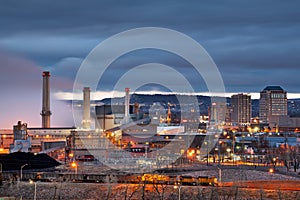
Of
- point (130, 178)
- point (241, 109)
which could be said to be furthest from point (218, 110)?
point (130, 178)

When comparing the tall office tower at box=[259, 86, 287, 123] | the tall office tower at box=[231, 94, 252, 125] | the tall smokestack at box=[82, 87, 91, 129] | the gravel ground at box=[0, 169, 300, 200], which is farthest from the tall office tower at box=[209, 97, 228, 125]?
the gravel ground at box=[0, 169, 300, 200]

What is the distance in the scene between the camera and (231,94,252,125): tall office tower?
72.8 metres

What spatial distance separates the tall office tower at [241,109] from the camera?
72.8 metres

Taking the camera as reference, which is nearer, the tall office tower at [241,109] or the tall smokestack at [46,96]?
the tall smokestack at [46,96]

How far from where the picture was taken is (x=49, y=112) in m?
35.3

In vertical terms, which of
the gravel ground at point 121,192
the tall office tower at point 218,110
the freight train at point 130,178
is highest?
the tall office tower at point 218,110

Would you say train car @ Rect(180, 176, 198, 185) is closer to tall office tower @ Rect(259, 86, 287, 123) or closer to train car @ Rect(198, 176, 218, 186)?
train car @ Rect(198, 176, 218, 186)

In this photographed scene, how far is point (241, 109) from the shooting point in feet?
241

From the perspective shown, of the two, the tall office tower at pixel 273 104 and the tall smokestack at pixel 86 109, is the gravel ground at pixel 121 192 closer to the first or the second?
the tall smokestack at pixel 86 109

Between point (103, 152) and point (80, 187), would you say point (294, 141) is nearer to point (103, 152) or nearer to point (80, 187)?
point (103, 152)

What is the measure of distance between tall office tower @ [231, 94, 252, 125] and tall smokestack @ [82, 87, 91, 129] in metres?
39.5

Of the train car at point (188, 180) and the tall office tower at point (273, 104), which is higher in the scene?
the tall office tower at point (273, 104)

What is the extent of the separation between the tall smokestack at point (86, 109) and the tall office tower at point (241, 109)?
39.5 metres

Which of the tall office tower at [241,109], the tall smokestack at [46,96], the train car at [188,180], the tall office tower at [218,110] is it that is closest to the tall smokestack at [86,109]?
the tall smokestack at [46,96]
